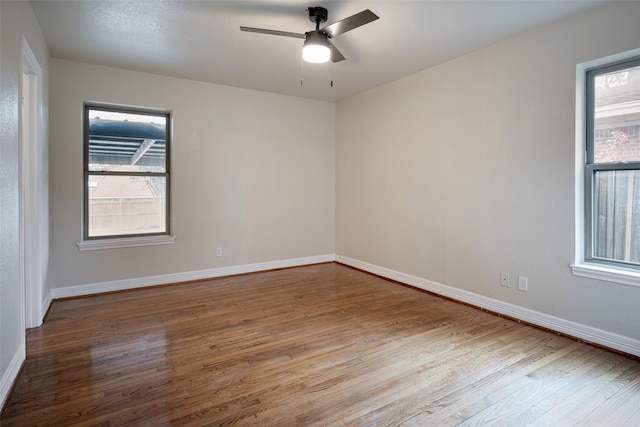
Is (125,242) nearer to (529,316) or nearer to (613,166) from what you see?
(529,316)

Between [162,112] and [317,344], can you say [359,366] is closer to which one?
[317,344]

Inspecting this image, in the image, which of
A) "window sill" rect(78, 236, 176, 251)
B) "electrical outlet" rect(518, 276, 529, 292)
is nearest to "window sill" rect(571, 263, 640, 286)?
"electrical outlet" rect(518, 276, 529, 292)

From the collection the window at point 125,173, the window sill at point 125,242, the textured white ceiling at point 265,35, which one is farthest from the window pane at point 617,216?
the window at point 125,173

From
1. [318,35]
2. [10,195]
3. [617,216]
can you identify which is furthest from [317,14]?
[617,216]

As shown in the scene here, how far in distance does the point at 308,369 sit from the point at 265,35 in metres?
2.85

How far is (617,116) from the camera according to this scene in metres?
2.70

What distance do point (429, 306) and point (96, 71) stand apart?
453 centimetres

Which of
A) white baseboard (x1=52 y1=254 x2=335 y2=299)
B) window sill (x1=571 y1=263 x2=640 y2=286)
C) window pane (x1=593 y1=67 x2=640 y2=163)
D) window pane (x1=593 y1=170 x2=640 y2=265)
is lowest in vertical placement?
white baseboard (x1=52 y1=254 x2=335 y2=299)

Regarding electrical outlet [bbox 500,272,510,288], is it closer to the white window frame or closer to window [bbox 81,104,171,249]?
the white window frame

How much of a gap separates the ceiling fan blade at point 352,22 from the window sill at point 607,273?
2.52 meters

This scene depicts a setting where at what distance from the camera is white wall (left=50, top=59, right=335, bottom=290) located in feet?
12.7

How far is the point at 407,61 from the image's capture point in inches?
150

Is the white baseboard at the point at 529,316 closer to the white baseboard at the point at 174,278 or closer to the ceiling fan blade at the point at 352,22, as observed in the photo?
the white baseboard at the point at 174,278

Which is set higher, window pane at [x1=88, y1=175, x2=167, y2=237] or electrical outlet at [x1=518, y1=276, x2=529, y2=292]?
window pane at [x1=88, y1=175, x2=167, y2=237]
